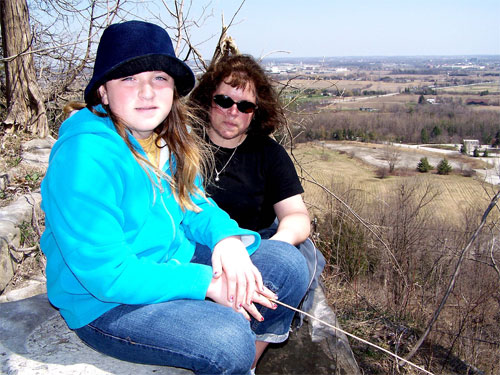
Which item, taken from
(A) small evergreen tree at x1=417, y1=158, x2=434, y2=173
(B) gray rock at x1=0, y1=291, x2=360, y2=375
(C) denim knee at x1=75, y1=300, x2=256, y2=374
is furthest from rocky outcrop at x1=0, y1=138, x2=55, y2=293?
(A) small evergreen tree at x1=417, y1=158, x2=434, y2=173

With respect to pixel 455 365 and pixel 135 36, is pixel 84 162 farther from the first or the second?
pixel 455 365

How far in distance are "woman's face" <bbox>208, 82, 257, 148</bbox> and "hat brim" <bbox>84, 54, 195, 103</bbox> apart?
632mm

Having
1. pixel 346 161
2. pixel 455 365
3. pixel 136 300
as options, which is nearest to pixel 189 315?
pixel 136 300

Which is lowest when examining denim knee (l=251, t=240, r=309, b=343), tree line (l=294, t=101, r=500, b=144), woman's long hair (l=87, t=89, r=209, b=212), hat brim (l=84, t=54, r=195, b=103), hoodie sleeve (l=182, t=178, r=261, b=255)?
tree line (l=294, t=101, r=500, b=144)

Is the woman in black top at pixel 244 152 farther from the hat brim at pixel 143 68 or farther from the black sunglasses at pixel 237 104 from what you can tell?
the hat brim at pixel 143 68

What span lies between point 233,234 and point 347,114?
4764 cm

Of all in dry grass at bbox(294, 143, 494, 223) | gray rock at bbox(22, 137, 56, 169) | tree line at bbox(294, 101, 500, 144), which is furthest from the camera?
tree line at bbox(294, 101, 500, 144)

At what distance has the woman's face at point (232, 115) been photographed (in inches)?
83.7

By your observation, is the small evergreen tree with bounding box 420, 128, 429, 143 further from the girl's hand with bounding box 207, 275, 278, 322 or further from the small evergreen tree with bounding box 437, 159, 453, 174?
the girl's hand with bounding box 207, 275, 278, 322

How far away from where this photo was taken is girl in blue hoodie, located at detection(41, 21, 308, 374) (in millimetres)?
1171

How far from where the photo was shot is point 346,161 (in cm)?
3581

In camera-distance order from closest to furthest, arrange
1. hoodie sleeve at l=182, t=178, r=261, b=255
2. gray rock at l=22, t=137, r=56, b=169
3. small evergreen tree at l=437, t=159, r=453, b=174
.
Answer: hoodie sleeve at l=182, t=178, r=261, b=255 < gray rock at l=22, t=137, r=56, b=169 < small evergreen tree at l=437, t=159, r=453, b=174

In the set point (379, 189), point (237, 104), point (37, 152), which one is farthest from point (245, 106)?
point (379, 189)

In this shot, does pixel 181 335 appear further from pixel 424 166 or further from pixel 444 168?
pixel 444 168
